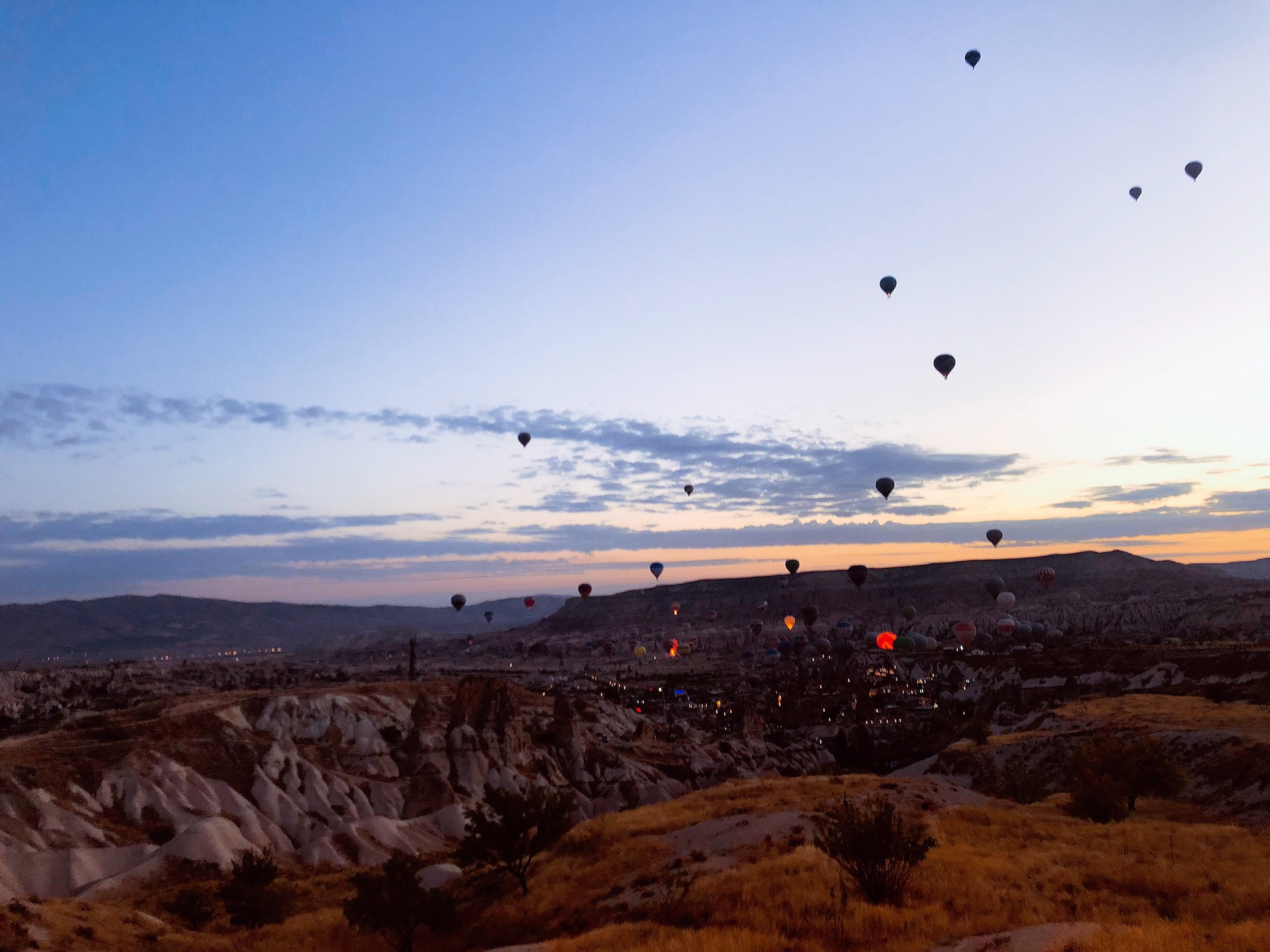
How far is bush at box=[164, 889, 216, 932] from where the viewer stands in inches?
1377

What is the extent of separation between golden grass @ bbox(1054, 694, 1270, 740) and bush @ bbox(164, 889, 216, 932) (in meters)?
53.5

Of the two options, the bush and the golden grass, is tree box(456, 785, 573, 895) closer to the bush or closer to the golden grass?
the bush

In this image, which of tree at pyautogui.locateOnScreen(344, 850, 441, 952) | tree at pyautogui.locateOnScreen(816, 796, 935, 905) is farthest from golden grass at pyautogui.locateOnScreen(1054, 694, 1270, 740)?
tree at pyautogui.locateOnScreen(344, 850, 441, 952)

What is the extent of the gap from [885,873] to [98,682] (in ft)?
569

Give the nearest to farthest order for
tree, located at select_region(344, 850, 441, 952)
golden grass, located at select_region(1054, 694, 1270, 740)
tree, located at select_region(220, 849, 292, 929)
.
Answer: tree, located at select_region(344, 850, 441, 952)
tree, located at select_region(220, 849, 292, 929)
golden grass, located at select_region(1054, 694, 1270, 740)

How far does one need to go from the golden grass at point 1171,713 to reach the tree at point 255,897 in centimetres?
5001

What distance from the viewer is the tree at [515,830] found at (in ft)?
92.0

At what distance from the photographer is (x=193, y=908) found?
35594 mm

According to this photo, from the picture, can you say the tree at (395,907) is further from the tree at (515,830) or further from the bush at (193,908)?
the bush at (193,908)

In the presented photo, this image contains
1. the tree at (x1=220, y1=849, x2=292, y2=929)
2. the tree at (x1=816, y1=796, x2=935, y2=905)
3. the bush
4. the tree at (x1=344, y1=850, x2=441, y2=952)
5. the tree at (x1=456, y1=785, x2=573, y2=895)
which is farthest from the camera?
the bush

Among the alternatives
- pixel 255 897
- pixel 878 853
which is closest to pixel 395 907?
pixel 255 897

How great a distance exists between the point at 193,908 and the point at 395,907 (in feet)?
52.8

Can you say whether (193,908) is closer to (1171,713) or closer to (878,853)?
(878,853)

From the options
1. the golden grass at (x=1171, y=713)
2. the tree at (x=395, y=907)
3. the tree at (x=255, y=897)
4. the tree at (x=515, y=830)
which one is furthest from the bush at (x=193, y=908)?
the golden grass at (x=1171, y=713)
